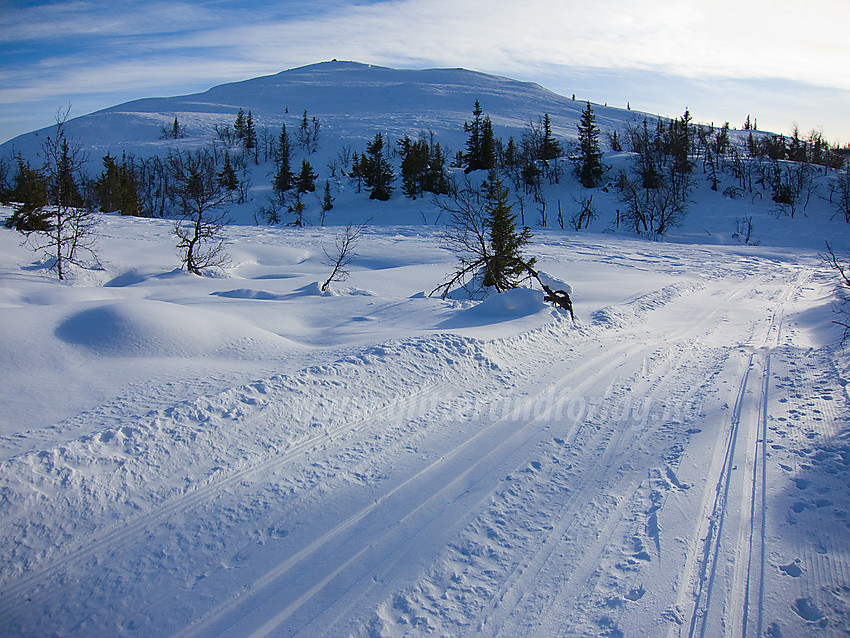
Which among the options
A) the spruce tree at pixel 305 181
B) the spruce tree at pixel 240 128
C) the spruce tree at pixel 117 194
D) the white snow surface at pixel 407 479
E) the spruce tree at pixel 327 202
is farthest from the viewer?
the spruce tree at pixel 240 128

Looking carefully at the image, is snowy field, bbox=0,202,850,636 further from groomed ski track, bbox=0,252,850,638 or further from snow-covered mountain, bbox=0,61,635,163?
snow-covered mountain, bbox=0,61,635,163

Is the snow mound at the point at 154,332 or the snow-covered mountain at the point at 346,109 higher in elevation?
the snow-covered mountain at the point at 346,109

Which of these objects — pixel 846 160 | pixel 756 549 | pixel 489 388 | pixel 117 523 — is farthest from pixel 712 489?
pixel 846 160

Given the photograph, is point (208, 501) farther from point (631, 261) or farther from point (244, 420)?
point (631, 261)

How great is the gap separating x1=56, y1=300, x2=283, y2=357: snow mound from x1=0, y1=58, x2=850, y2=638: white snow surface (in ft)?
0.12

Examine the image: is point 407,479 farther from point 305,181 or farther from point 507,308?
point 305,181

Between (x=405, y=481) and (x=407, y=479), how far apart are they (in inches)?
1.6

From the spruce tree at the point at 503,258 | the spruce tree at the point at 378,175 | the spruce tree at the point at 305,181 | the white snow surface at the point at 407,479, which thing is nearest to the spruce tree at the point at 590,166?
the spruce tree at the point at 378,175

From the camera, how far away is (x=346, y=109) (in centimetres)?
10306

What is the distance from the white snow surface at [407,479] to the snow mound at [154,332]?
0.12ft

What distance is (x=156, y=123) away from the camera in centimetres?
9656

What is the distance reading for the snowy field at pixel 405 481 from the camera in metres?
3.42

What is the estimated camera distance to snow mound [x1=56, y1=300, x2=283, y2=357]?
681cm

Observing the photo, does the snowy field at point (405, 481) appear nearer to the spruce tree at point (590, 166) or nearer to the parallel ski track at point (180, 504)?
the parallel ski track at point (180, 504)
